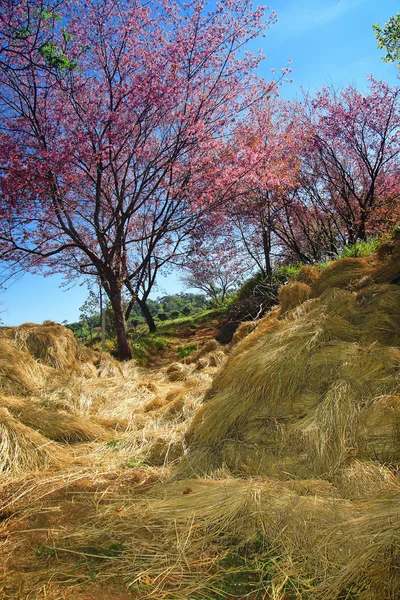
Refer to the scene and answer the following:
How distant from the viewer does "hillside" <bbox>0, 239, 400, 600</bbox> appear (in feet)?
5.89

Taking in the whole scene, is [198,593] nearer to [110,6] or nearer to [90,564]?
[90,564]

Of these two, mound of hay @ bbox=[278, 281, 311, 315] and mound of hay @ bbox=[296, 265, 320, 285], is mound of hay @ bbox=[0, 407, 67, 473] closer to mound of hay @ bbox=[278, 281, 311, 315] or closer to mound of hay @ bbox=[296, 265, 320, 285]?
mound of hay @ bbox=[278, 281, 311, 315]

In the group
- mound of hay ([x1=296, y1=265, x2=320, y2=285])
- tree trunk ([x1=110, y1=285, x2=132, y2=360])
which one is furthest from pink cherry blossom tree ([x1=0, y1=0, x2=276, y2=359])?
mound of hay ([x1=296, y1=265, x2=320, y2=285])

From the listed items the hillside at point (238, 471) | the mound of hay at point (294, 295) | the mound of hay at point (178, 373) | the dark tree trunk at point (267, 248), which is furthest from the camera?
the dark tree trunk at point (267, 248)

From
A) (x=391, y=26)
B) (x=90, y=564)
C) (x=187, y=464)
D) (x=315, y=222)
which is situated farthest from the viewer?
(x=315, y=222)

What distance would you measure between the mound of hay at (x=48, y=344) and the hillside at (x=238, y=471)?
3.87ft

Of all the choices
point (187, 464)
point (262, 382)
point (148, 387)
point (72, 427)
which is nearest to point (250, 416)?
point (262, 382)

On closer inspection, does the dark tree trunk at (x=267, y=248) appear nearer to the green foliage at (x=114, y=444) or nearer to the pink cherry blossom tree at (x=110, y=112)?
the pink cherry blossom tree at (x=110, y=112)

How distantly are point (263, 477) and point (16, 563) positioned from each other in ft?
4.82

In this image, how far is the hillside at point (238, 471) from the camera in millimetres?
1796

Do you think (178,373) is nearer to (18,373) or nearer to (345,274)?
(18,373)

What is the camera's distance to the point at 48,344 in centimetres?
686

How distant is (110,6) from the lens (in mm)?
8359

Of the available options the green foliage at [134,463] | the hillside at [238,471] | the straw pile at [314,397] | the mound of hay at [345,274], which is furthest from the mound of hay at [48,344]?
the mound of hay at [345,274]
